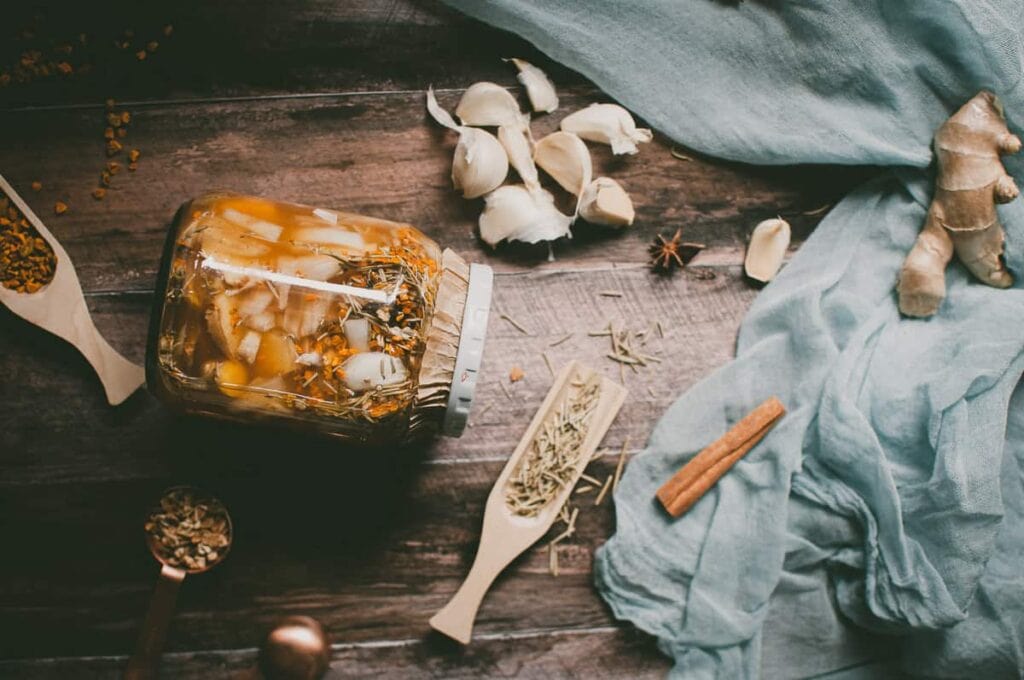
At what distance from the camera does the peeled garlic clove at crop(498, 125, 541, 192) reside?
3.64 ft

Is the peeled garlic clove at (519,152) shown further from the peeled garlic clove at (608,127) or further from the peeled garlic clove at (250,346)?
the peeled garlic clove at (250,346)

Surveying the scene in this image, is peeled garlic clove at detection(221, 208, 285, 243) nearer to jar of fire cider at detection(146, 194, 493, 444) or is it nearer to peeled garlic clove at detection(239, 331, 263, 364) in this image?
jar of fire cider at detection(146, 194, 493, 444)

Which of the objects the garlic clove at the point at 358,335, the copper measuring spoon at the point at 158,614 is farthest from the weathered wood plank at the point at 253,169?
the copper measuring spoon at the point at 158,614

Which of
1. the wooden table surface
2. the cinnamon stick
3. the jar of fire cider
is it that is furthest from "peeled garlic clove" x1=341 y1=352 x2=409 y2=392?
the cinnamon stick

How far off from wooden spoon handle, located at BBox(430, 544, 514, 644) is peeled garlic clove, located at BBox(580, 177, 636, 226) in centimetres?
49

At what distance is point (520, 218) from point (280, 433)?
1.47ft

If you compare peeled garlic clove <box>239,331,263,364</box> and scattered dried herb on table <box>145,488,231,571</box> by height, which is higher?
peeled garlic clove <box>239,331,263,364</box>

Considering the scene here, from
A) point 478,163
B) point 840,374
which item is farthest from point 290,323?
point 840,374

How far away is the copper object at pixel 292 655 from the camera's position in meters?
1.06

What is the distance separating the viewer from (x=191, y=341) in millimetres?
889

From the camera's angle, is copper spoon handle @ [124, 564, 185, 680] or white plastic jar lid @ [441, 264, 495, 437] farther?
copper spoon handle @ [124, 564, 185, 680]

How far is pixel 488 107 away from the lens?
1.11 metres

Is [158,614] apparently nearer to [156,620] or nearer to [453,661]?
[156,620]

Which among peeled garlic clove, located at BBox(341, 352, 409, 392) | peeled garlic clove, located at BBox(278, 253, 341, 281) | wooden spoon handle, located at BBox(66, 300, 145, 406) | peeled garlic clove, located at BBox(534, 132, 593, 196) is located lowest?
wooden spoon handle, located at BBox(66, 300, 145, 406)
